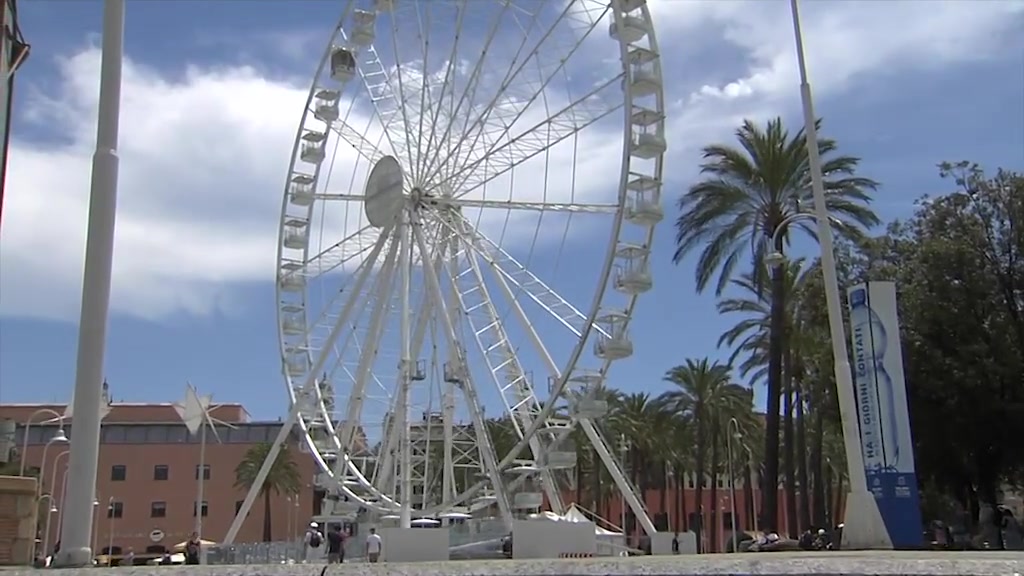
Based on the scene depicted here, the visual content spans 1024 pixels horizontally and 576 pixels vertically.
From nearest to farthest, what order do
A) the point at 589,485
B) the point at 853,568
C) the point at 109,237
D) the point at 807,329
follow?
1. the point at 853,568
2. the point at 109,237
3. the point at 807,329
4. the point at 589,485

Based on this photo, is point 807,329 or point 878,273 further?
point 807,329

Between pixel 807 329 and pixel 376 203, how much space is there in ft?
55.0

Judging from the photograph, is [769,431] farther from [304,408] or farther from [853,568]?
[853,568]

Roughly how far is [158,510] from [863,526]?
6310cm

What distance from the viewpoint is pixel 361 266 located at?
111 ft

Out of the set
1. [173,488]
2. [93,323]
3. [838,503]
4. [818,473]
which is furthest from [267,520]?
[93,323]

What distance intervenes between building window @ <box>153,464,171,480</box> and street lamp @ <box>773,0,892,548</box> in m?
61.5

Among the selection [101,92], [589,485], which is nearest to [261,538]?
[589,485]

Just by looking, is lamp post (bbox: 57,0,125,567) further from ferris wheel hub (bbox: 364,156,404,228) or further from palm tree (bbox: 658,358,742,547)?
palm tree (bbox: 658,358,742,547)

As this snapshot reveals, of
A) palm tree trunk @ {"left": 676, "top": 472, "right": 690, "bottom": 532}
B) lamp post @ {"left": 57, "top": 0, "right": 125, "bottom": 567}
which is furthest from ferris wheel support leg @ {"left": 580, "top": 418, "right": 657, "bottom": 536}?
palm tree trunk @ {"left": 676, "top": 472, "right": 690, "bottom": 532}

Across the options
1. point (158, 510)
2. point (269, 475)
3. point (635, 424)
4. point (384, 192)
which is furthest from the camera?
point (158, 510)

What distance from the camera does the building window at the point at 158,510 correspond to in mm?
72562

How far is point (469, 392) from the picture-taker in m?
30.4

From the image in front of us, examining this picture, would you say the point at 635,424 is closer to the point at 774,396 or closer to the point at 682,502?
the point at 682,502
